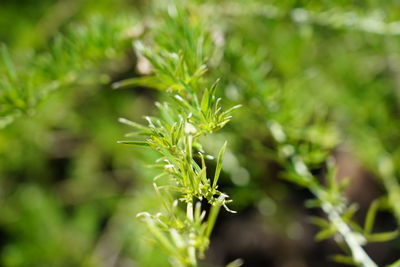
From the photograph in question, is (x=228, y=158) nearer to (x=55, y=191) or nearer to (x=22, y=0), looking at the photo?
(x=55, y=191)

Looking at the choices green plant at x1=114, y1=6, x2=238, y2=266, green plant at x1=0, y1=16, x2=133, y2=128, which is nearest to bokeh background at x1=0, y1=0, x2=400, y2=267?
green plant at x1=0, y1=16, x2=133, y2=128

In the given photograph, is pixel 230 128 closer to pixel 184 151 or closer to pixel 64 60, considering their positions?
pixel 64 60

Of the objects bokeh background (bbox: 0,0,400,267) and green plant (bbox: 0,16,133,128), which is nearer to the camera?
green plant (bbox: 0,16,133,128)

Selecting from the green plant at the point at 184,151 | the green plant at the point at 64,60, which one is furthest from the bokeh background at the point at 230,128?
the green plant at the point at 184,151

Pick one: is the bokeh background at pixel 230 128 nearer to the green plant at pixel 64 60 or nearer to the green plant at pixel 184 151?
the green plant at pixel 64 60

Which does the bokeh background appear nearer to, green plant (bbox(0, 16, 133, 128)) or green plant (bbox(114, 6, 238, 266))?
green plant (bbox(0, 16, 133, 128))

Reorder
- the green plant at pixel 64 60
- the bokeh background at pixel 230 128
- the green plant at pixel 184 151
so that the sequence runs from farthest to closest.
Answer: the bokeh background at pixel 230 128 < the green plant at pixel 64 60 < the green plant at pixel 184 151

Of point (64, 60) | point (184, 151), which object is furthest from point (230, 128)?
point (184, 151)

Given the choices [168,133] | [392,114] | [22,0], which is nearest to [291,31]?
[392,114]
